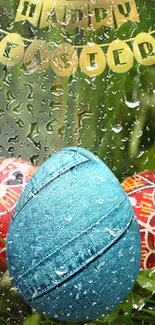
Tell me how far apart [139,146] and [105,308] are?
0.52 feet

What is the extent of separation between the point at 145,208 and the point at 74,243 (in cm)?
9

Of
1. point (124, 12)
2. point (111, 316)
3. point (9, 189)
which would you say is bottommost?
point (111, 316)

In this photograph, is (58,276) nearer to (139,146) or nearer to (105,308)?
(105,308)

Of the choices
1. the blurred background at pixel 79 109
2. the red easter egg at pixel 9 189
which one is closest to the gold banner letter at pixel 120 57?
the blurred background at pixel 79 109

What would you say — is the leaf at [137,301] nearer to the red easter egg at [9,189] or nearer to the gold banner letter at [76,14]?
the red easter egg at [9,189]

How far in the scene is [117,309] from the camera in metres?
0.45

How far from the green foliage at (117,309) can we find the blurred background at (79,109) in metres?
0.10

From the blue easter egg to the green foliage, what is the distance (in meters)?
0.04

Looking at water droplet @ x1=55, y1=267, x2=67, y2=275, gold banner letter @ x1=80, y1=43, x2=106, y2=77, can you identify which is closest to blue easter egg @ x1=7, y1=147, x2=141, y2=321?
water droplet @ x1=55, y1=267, x2=67, y2=275

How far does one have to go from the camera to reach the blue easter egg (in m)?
0.39

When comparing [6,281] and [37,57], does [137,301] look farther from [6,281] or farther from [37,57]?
[37,57]

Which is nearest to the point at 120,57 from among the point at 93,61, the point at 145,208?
the point at 93,61

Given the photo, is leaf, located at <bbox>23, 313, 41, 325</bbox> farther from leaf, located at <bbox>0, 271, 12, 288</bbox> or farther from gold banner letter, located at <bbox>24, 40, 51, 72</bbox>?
gold banner letter, located at <bbox>24, 40, 51, 72</bbox>

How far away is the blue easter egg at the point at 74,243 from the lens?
389 mm
